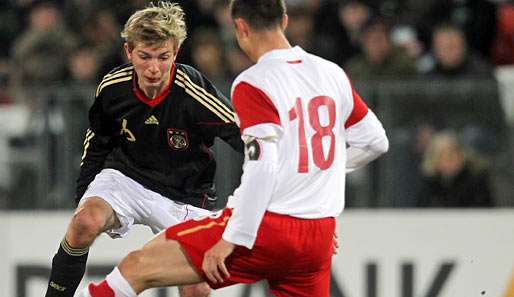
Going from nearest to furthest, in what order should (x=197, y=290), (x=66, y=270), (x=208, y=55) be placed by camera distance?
(x=66, y=270), (x=197, y=290), (x=208, y=55)

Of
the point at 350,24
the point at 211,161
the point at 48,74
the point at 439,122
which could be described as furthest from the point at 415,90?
the point at 48,74

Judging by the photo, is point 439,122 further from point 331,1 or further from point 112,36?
point 112,36

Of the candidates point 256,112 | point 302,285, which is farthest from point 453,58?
point 256,112

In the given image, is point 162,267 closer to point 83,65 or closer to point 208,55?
point 208,55

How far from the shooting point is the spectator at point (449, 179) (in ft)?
27.1

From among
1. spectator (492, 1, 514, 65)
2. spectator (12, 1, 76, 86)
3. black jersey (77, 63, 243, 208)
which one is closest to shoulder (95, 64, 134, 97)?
black jersey (77, 63, 243, 208)

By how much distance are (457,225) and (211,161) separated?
2506mm

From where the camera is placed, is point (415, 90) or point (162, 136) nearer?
point (162, 136)

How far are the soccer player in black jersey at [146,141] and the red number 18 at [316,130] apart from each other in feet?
3.60

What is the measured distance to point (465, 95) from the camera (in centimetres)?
829

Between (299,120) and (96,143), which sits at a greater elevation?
(299,120)

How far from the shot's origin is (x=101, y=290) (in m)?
5.13

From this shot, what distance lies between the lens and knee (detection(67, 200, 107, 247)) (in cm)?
588

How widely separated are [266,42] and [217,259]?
892 millimetres
